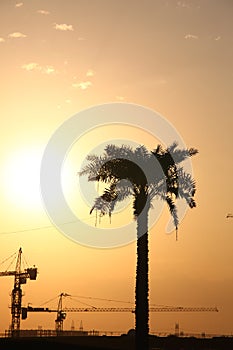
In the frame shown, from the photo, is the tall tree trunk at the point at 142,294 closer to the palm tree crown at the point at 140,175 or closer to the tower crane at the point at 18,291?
the palm tree crown at the point at 140,175

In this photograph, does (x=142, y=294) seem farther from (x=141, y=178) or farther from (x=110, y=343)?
(x=110, y=343)

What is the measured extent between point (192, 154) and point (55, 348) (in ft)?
49.3

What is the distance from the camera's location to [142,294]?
3741 centimetres

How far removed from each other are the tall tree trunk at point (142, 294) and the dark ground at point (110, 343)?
3.83 metres

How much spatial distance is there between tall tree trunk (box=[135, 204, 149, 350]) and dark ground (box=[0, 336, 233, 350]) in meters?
3.83

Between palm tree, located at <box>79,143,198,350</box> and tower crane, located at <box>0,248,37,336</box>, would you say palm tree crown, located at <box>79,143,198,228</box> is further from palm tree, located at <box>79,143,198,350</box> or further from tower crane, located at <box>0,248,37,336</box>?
tower crane, located at <box>0,248,37,336</box>

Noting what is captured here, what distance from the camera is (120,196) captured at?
4000 cm

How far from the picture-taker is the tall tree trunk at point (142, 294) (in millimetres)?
37156

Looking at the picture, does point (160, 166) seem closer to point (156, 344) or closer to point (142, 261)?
point (142, 261)

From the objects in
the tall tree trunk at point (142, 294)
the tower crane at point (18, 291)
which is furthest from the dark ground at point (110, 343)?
the tower crane at point (18, 291)

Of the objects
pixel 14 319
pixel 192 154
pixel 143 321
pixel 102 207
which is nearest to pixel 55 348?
pixel 143 321

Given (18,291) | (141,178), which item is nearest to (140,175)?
(141,178)

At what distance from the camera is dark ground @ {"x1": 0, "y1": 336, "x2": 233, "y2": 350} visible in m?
41.1

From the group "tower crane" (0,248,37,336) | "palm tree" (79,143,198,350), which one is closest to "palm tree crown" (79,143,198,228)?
"palm tree" (79,143,198,350)
